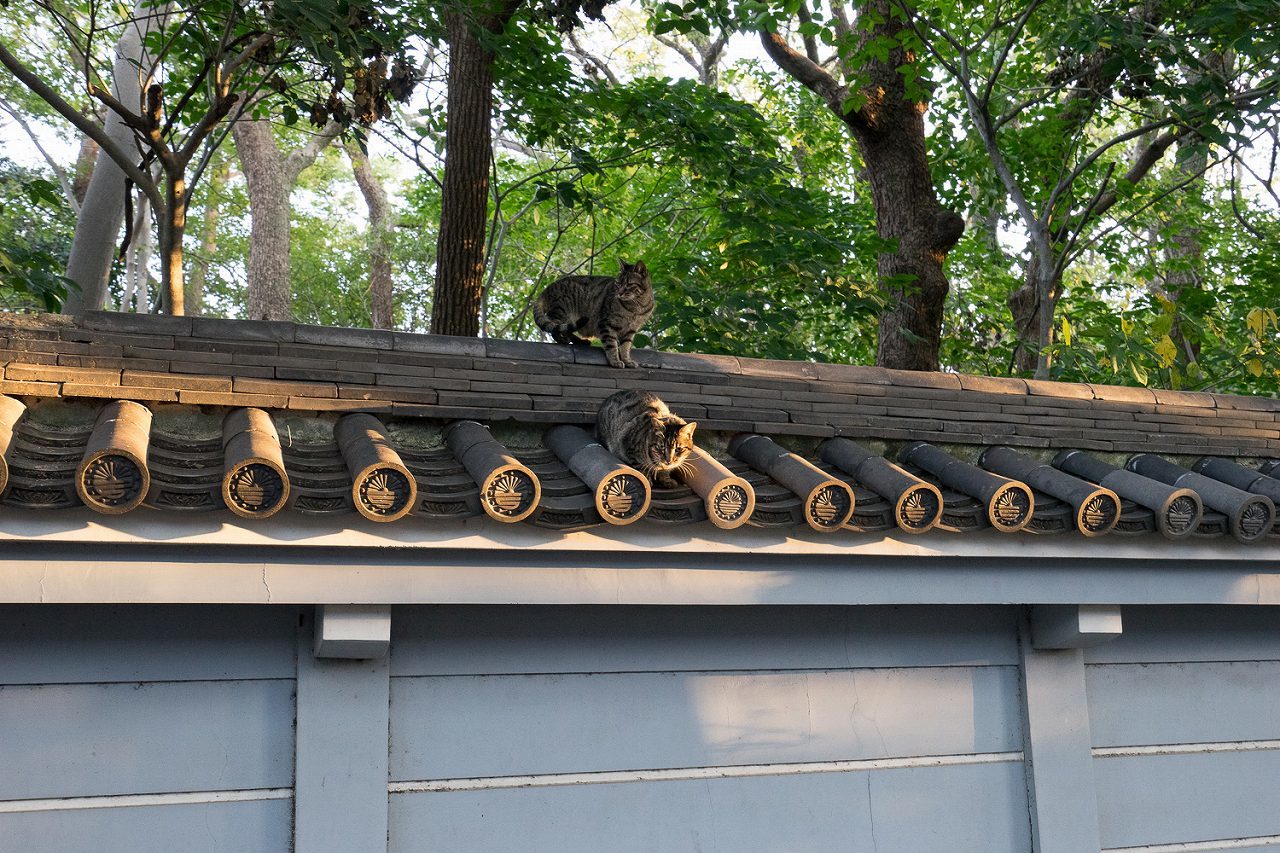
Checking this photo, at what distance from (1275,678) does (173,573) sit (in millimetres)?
4226

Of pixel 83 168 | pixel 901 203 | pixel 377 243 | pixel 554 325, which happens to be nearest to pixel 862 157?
pixel 901 203

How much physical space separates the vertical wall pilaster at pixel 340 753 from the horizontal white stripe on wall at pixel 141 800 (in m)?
0.10

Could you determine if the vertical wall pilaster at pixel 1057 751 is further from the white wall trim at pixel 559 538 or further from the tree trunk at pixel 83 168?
the tree trunk at pixel 83 168

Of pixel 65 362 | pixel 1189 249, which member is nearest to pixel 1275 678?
pixel 65 362

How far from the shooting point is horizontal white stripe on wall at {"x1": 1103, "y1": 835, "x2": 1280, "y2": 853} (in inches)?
167

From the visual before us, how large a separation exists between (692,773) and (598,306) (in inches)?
87.9

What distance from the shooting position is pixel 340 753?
3.30 m

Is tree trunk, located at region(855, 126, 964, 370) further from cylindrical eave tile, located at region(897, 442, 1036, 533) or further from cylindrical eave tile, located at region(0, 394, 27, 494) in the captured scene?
cylindrical eave tile, located at region(0, 394, 27, 494)

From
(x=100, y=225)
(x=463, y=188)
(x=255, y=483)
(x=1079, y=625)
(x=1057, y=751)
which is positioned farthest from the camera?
(x=100, y=225)

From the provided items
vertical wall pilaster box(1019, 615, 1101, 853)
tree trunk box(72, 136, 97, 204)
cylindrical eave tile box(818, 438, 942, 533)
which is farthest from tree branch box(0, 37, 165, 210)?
tree trunk box(72, 136, 97, 204)

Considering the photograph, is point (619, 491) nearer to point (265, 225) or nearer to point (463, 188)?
point (463, 188)

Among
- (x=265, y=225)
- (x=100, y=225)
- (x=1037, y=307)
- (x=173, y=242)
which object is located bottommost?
(x=173, y=242)

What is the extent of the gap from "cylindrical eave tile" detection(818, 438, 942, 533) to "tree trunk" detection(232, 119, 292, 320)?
57.1 ft

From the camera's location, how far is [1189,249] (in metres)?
17.1
